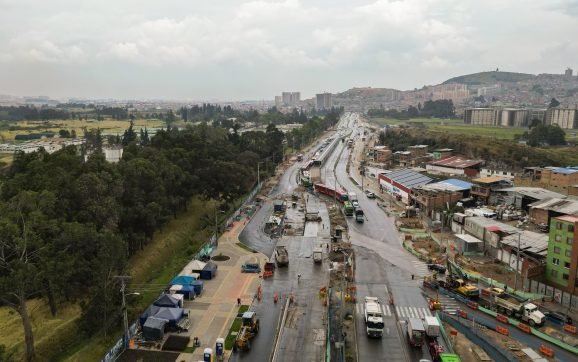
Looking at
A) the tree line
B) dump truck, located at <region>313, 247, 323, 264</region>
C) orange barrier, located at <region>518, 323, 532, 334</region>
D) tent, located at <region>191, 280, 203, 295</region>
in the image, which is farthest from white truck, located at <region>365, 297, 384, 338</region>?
the tree line

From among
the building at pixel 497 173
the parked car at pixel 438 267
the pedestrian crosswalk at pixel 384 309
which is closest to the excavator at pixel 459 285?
the parked car at pixel 438 267

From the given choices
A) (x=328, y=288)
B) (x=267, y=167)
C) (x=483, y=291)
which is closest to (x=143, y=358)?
(x=328, y=288)

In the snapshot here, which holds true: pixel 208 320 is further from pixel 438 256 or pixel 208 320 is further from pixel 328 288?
pixel 438 256

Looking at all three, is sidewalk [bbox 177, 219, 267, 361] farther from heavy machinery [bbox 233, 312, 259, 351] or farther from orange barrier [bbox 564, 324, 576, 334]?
orange barrier [bbox 564, 324, 576, 334]

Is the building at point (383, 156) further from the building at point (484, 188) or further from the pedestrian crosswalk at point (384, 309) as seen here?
the pedestrian crosswalk at point (384, 309)

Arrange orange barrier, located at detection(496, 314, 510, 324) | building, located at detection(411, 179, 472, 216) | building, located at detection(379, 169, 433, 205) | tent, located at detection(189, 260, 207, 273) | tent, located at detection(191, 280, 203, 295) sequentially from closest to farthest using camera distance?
orange barrier, located at detection(496, 314, 510, 324)
tent, located at detection(191, 280, 203, 295)
tent, located at detection(189, 260, 207, 273)
building, located at detection(411, 179, 472, 216)
building, located at detection(379, 169, 433, 205)
